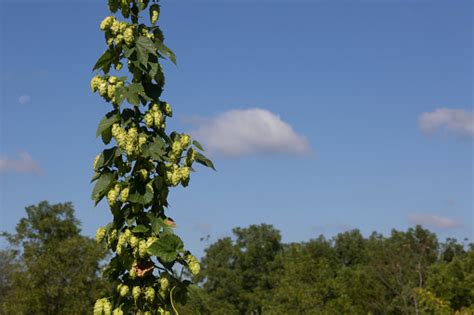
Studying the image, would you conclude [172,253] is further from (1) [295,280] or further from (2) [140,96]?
(1) [295,280]

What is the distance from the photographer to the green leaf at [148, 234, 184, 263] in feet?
11.1

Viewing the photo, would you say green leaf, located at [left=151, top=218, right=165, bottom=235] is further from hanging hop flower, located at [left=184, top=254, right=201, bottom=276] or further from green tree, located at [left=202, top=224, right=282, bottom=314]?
green tree, located at [left=202, top=224, right=282, bottom=314]

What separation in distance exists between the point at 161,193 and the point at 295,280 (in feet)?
80.7

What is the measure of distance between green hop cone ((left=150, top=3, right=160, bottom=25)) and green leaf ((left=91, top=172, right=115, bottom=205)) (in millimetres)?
1016

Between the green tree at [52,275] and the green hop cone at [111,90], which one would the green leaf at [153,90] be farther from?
the green tree at [52,275]

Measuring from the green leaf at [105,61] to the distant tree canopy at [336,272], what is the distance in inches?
889

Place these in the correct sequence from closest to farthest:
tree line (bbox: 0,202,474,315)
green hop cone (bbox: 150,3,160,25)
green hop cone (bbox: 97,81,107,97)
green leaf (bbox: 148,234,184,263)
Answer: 1. green leaf (bbox: 148,234,184,263)
2. green hop cone (bbox: 97,81,107,97)
3. green hop cone (bbox: 150,3,160,25)
4. tree line (bbox: 0,202,474,315)

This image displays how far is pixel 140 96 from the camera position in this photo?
12.0 feet

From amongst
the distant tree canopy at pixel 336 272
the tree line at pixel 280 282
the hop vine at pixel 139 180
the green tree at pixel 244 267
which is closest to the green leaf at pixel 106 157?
the hop vine at pixel 139 180

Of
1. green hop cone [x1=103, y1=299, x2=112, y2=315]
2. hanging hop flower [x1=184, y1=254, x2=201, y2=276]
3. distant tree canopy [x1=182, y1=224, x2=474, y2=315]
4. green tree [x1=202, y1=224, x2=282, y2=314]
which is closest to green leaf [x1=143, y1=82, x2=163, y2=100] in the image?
hanging hop flower [x1=184, y1=254, x2=201, y2=276]

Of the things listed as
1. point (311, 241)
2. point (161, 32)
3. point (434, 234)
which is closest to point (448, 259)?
point (434, 234)

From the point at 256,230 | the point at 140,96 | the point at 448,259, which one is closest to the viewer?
the point at 140,96

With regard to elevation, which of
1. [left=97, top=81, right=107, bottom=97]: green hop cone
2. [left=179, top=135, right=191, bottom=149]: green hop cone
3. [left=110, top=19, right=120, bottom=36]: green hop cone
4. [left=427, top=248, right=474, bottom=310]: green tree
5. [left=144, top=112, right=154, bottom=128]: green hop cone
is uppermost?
[left=427, top=248, right=474, bottom=310]: green tree

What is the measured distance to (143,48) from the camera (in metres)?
3.67
